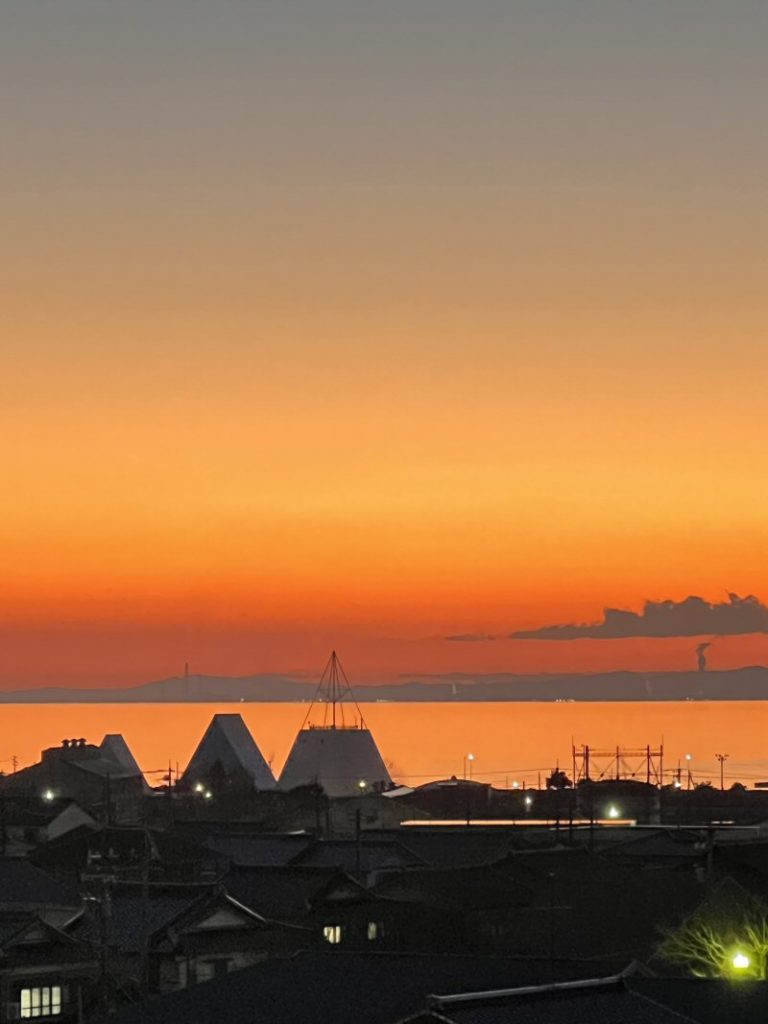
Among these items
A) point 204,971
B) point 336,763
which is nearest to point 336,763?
point 336,763

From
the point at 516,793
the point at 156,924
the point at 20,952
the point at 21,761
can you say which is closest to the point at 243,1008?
the point at 20,952

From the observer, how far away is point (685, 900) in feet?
136

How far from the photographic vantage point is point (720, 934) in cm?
3606

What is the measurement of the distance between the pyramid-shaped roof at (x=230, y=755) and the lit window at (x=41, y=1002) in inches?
2255

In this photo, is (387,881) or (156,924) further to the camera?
(387,881)

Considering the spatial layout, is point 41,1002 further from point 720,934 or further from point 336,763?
point 336,763

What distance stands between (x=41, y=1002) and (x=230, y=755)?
2360 inches

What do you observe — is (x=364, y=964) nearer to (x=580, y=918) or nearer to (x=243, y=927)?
(x=243, y=927)

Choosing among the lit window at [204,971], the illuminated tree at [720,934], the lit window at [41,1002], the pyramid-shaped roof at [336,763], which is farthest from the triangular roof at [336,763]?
the lit window at [41,1002]

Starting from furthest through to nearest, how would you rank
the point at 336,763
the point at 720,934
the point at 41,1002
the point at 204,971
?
the point at 336,763 < the point at 720,934 < the point at 204,971 < the point at 41,1002

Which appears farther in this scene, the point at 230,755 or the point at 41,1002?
the point at 230,755

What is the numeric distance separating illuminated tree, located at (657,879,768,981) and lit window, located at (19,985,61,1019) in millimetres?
10464

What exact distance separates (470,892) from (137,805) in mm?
43017

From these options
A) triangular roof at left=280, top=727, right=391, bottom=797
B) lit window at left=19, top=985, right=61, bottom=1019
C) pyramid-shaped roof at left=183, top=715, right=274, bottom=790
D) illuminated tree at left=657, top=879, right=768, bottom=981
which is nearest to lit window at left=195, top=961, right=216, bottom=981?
lit window at left=19, top=985, right=61, bottom=1019
